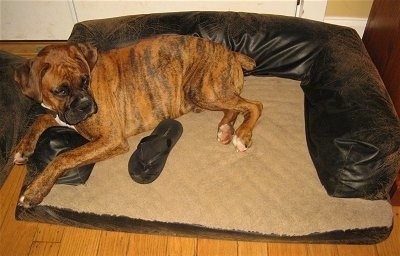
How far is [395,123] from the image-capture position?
2254 millimetres

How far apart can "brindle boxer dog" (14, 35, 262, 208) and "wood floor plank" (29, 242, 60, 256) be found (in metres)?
0.30

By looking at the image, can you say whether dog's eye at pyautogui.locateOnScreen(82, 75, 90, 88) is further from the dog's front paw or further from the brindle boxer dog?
the dog's front paw

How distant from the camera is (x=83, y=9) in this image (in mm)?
3850

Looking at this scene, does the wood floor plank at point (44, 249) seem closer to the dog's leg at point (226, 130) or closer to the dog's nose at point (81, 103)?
the dog's nose at point (81, 103)

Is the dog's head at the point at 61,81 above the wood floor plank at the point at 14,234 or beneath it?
above

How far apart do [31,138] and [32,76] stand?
0.60 m

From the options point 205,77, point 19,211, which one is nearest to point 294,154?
point 205,77

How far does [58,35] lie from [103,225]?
2.55 metres

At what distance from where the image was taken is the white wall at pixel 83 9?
147 inches

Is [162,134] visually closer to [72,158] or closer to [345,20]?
[72,158]

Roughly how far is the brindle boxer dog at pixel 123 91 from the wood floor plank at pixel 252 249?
2.09 feet

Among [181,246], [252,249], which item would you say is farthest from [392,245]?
[181,246]

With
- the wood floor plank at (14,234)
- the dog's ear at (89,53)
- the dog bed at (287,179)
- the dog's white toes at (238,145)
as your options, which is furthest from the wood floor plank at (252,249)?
the dog's ear at (89,53)

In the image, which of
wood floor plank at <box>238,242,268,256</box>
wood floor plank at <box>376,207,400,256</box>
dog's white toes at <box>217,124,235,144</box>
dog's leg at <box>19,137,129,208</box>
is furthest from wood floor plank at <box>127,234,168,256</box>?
wood floor plank at <box>376,207,400,256</box>
